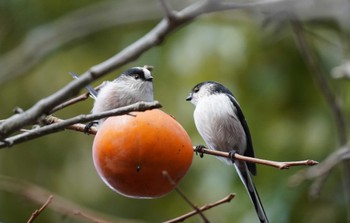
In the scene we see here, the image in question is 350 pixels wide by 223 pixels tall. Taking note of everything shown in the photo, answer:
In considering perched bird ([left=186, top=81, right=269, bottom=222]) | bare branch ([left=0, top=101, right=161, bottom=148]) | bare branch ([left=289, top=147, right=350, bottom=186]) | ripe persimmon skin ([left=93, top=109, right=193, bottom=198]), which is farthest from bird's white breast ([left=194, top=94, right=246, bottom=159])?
bare branch ([left=0, top=101, right=161, bottom=148])

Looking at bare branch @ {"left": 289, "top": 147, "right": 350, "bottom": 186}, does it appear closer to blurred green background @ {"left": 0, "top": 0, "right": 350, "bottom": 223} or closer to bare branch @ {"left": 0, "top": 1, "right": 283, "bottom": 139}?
blurred green background @ {"left": 0, "top": 0, "right": 350, "bottom": 223}

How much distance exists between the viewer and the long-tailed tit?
6.63 ft

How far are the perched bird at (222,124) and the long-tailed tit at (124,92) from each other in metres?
0.44

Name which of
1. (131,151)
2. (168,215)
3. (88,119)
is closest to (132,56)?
(88,119)

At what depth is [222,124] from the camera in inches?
107

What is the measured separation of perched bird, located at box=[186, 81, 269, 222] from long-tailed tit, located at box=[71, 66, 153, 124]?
1.44ft

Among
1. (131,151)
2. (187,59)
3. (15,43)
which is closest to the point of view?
(131,151)

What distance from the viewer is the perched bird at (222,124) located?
2.60 metres

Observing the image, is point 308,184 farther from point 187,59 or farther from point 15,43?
point 15,43

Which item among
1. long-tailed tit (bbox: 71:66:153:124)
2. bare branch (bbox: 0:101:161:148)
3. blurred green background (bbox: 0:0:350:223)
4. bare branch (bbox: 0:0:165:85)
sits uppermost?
bare branch (bbox: 0:0:165:85)

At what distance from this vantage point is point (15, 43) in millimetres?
4008

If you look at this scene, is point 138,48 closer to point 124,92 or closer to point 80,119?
point 80,119

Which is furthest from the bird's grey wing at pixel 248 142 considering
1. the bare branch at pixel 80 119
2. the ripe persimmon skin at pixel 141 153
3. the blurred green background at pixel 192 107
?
the bare branch at pixel 80 119

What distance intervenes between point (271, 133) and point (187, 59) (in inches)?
21.1
